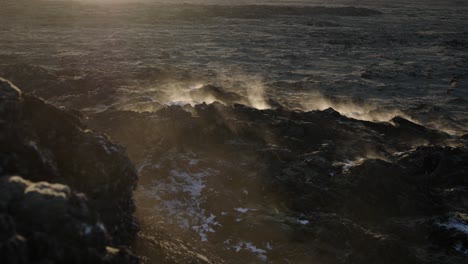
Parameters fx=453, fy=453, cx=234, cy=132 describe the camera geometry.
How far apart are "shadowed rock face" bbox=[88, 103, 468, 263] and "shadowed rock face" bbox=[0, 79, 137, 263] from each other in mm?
1549

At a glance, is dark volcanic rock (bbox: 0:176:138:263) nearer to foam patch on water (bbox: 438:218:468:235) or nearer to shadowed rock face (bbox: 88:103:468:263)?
shadowed rock face (bbox: 88:103:468:263)

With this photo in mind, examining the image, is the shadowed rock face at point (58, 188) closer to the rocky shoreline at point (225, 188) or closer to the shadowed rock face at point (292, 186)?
the rocky shoreline at point (225, 188)

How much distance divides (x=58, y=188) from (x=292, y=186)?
22.0 ft

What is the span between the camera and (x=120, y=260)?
5.56 meters

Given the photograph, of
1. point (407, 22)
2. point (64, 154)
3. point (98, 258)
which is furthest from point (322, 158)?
point (407, 22)

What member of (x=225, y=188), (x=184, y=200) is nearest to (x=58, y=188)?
(x=184, y=200)

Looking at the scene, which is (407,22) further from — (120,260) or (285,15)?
(120,260)

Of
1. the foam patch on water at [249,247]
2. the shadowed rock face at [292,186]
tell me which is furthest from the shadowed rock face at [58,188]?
the foam patch on water at [249,247]

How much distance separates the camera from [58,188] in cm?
534

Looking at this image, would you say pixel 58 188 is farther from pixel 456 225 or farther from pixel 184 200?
pixel 456 225

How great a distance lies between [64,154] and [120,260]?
2.22 m

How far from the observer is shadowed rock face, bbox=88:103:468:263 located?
8969mm

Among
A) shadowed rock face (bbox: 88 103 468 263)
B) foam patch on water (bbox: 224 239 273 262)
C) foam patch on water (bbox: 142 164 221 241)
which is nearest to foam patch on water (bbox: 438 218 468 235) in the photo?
shadowed rock face (bbox: 88 103 468 263)

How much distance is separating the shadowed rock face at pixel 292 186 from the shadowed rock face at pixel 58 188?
1549 millimetres
